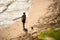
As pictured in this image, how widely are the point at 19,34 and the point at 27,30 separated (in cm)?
18

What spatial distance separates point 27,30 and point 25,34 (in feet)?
0.30

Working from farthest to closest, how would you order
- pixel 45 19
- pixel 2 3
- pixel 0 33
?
pixel 2 3 < pixel 0 33 < pixel 45 19

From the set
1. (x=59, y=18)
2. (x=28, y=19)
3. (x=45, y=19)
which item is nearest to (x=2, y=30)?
(x=28, y=19)

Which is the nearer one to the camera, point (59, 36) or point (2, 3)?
point (59, 36)

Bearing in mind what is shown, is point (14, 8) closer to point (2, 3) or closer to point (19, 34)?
point (2, 3)

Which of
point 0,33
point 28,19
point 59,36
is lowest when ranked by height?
point 0,33

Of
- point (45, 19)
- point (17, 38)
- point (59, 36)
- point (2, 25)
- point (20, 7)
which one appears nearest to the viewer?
point (59, 36)

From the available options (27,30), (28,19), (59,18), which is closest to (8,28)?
(28,19)

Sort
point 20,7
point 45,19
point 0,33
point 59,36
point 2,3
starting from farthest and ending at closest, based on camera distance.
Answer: point 2,3
point 20,7
point 0,33
point 45,19
point 59,36

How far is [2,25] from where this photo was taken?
3.68 meters

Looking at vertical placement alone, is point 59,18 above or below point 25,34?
above

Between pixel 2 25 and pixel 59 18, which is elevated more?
pixel 59 18

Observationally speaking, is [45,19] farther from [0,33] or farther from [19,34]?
[0,33]

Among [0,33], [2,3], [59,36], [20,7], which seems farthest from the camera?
[2,3]
